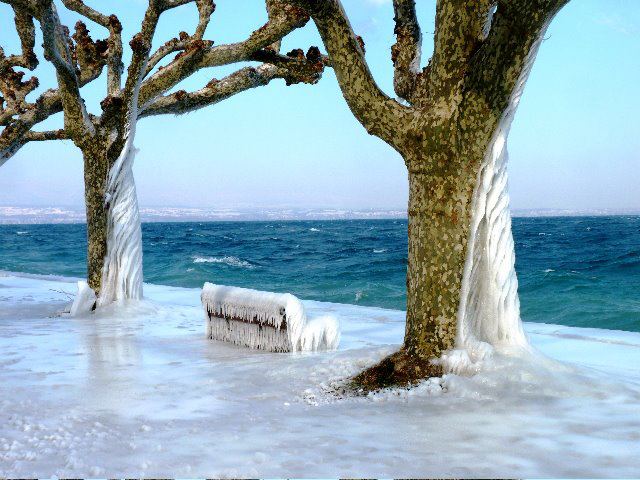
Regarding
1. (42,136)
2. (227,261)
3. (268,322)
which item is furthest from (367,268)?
(268,322)

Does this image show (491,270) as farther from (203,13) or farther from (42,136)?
(42,136)

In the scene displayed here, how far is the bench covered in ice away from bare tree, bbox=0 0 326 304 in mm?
3567

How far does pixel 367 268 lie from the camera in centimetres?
3866

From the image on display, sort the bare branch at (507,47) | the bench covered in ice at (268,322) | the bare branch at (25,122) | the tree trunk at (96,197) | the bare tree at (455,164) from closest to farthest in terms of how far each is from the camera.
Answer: the bare branch at (507,47) → the bare tree at (455,164) → the bench covered in ice at (268,322) → the tree trunk at (96,197) → the bare branch at (25,122)

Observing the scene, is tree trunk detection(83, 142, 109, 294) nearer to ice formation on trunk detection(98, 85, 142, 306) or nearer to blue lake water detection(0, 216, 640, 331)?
ice formation on trunk detection(98, 85, 142, 306)

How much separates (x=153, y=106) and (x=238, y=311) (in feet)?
18.1

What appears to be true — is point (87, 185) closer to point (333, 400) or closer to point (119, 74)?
point (119, 74)

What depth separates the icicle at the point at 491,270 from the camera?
6.03 metres

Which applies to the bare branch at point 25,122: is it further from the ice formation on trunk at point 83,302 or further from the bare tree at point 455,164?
the bare tree at point 455,164

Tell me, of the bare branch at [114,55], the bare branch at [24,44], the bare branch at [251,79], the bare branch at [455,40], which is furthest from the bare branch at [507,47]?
the bare branch at [24,44]

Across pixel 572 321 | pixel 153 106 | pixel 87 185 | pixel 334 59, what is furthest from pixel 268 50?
pixel 572 321

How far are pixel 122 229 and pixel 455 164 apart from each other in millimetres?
7467

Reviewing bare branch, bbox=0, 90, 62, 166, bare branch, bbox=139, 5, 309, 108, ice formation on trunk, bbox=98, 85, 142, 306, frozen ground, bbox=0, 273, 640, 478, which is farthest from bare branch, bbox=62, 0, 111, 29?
frozen ground, bbox=0, 273, 640, 478

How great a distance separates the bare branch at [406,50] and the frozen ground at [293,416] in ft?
8.45
